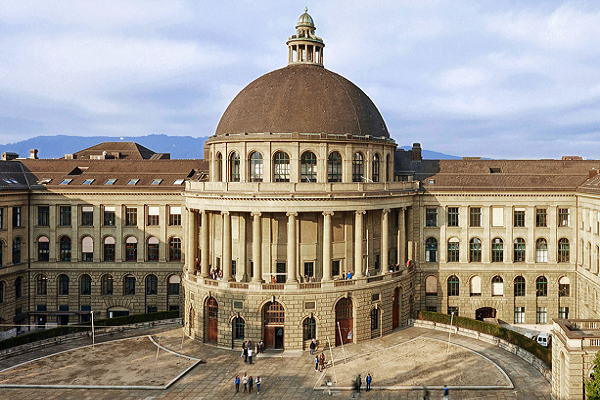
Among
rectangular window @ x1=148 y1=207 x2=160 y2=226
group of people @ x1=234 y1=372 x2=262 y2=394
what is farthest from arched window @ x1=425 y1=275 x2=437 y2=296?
rectangular window @ x1=148 y1=207 x2=160 y2=226

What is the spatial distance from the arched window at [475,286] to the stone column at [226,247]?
3416 cm

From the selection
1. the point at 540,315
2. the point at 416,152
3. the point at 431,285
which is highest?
the point at 416,152

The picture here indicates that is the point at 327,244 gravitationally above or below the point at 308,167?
below

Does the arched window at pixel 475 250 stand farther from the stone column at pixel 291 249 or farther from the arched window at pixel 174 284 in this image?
the arched window at pixel 174 284

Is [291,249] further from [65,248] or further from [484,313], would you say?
[65,248]

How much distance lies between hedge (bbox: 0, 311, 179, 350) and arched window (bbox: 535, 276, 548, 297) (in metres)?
49.3

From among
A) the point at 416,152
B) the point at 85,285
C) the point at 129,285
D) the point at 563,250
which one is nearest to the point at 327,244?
the point at 416,152

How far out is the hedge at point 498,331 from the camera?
48.5m

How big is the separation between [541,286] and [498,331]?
16472mm

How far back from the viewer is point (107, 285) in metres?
72.9

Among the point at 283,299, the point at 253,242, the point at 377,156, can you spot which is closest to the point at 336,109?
the point at 377,156

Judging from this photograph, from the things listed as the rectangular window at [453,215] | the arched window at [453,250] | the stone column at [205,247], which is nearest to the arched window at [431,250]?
the arched window at [453,250]

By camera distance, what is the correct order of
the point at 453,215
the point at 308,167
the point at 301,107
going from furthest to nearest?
the point at 453,215 → the point at 301,107 → the point at 308,167

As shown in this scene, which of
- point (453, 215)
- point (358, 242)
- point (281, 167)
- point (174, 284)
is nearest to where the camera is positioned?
point (358, 242)
